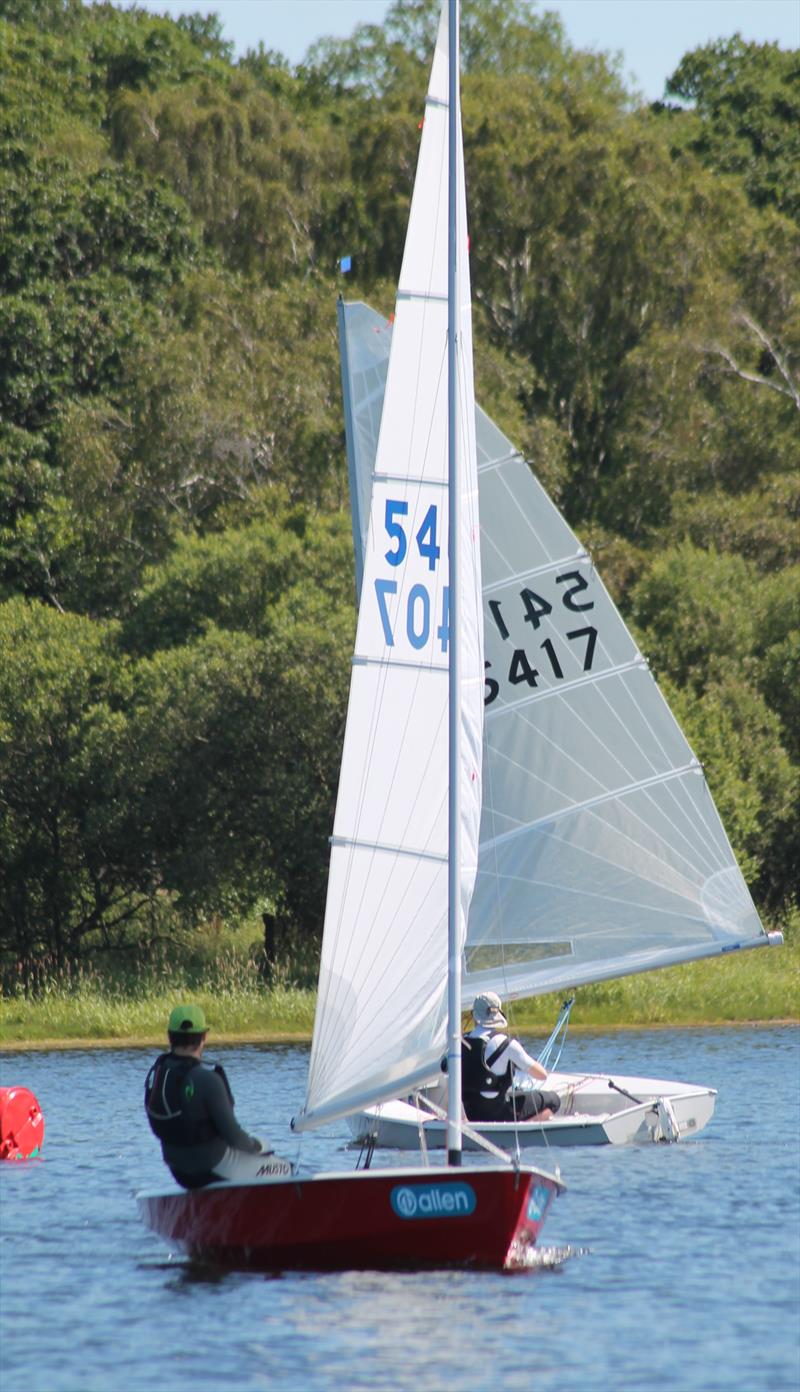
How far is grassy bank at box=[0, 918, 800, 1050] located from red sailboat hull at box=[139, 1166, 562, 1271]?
19.2 m

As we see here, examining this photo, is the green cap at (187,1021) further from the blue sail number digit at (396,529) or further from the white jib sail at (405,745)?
the blue sail number digit at (396,529)

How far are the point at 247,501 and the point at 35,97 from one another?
23.6m

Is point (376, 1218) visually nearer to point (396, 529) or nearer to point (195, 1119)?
point (195, 1119)

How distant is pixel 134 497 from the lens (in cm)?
5116

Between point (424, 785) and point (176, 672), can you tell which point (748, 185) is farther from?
point (424, 785)

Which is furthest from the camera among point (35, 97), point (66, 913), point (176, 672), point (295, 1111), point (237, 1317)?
point (35, 97)

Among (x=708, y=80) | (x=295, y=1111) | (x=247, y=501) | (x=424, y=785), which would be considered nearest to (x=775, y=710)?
(x=247, y=501)

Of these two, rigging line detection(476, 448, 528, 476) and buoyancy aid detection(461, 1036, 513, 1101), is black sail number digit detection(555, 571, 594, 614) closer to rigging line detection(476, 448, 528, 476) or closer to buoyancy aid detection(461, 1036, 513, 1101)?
rigging line detection(476, 448, 528, 476)

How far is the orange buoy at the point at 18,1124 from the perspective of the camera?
21891mm

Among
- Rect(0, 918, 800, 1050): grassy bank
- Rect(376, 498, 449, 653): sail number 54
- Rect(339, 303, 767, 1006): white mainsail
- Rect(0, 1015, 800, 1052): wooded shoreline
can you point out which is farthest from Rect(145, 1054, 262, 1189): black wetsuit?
Rect(0, 918, 800, 1050): grassy bank

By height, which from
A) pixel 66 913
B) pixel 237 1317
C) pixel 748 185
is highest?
pixel 748 185

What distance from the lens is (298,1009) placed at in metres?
35.8

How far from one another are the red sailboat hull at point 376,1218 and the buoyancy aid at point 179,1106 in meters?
0.40

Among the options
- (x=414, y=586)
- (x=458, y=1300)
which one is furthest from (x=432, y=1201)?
(x=414, y=586)
